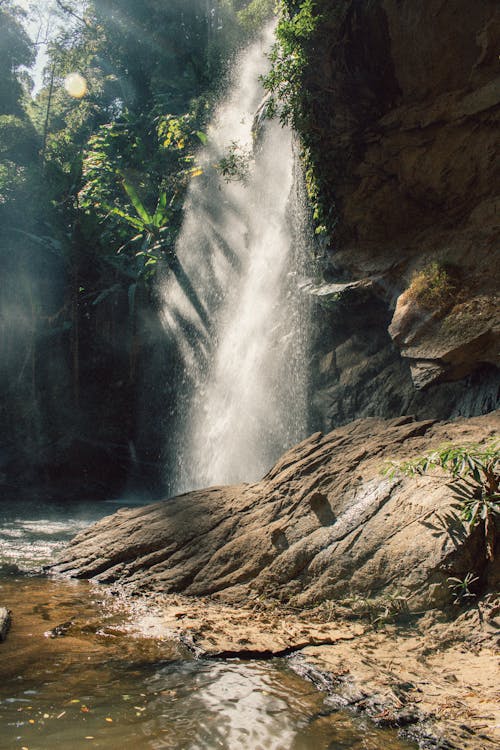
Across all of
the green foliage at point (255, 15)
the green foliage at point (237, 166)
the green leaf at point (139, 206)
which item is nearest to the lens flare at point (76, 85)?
the green foliage at point (255, 15)

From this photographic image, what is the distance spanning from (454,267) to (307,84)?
4.74 m

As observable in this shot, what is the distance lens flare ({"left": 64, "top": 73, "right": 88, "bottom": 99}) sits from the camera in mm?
29203

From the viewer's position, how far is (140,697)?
10.1ft

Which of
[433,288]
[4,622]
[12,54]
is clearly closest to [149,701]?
[4,622]

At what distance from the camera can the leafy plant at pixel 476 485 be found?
4.14 metres

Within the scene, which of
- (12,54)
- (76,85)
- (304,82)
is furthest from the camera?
(76,85)

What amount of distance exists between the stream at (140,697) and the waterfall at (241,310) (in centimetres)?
674

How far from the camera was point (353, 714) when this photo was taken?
9.65ft

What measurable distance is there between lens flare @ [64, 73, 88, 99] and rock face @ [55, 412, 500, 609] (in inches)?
1116

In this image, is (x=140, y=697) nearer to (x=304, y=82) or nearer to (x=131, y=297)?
(x=304, y=82)

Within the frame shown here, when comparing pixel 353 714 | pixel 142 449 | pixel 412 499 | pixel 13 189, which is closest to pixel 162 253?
pixel 142 449

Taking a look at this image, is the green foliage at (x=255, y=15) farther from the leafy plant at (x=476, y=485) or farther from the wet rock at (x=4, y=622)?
the wet rock at (x=4, y=622)

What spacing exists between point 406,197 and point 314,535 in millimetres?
6642

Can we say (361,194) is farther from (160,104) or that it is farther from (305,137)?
(160,104)
